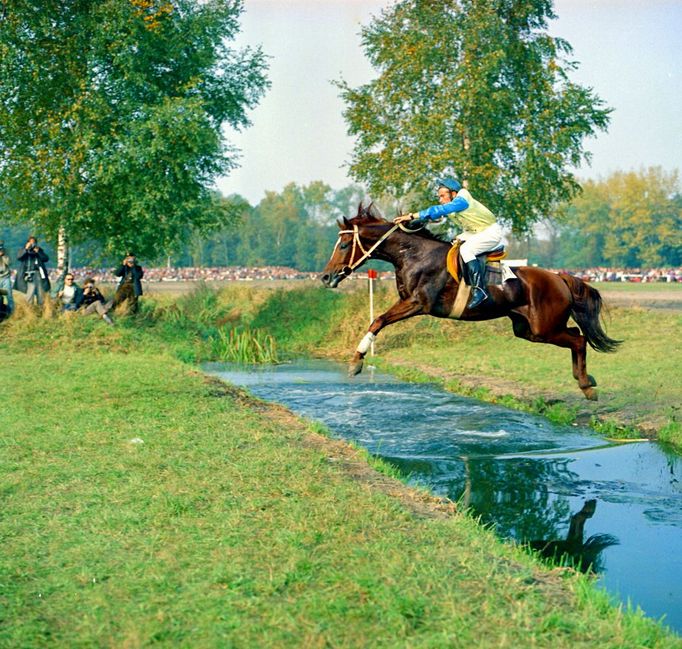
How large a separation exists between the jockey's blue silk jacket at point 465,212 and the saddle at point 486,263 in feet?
1.23

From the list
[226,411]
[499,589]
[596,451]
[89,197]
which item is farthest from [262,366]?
[499,589]

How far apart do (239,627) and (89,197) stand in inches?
921

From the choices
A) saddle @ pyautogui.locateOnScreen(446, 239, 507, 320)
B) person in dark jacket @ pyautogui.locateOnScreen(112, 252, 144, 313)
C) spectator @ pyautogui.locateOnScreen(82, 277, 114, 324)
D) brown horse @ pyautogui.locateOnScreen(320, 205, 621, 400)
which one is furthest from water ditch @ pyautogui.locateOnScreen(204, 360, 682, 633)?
person in dark jacket @ pyautogui.locateOnScreen(112, 252, 144, 313)

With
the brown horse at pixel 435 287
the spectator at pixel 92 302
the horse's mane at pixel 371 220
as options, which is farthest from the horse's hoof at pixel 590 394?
the spectator at pixel 92 302

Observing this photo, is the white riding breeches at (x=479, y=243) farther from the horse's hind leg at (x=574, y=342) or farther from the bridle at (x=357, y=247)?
the horse's hind leg at (x=574, y=342)

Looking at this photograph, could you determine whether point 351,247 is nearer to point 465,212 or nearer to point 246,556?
point 465,212

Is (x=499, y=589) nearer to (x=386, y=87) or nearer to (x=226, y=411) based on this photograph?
(x=226, y=411)

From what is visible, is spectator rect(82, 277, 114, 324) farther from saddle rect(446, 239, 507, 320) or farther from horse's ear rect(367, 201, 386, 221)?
saddle rect(446, 239, 507, 320)

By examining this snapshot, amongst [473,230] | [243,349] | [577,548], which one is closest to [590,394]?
[473,230]

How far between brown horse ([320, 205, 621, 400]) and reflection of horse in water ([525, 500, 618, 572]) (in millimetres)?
5305

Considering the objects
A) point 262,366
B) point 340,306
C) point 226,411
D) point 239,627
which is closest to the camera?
point 239,627

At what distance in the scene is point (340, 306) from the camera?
2905 centimetres

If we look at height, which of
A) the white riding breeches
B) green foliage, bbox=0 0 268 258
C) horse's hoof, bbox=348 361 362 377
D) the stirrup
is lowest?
horse's hoof, bbox=348 361 362 377

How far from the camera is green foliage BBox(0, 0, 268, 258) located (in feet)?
84.6
